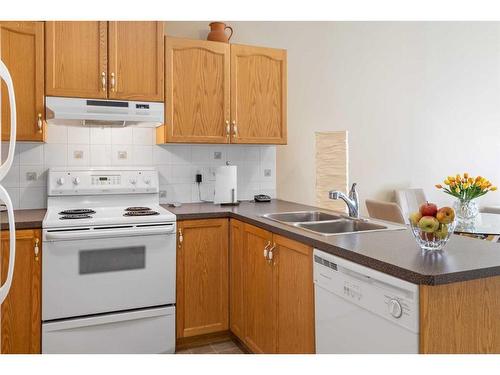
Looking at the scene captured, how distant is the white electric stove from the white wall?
4.92 ft

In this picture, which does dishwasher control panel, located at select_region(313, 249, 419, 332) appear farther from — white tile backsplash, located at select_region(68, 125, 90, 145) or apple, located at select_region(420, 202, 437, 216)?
white tile backsplash, located at select_region(68, 125, 90, 145)

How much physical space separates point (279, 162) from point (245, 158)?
0.38 metres

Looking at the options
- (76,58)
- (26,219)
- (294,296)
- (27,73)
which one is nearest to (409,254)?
(294,296)

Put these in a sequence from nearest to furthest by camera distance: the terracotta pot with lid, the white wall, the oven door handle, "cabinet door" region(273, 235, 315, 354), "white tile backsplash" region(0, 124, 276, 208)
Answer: "cabinet door" region(273, 235, 315, 354) < the oven door handle < "white tile backsplash" region(0, 124, 276, 208) < the terracotta pot with lid < the white wall

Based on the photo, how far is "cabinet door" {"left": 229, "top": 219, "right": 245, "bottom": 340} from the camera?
9.05 feet

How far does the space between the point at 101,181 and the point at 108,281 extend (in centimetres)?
84

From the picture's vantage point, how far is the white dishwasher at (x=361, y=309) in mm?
1397

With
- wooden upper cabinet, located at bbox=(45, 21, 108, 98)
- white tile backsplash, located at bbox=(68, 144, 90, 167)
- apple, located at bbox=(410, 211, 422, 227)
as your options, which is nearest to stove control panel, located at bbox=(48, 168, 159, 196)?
white tile backsplash, located at bbox=(68, 144, 90, 167)

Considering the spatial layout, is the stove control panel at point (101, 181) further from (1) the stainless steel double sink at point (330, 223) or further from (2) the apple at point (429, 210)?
(2) the apple at point (429, 210)

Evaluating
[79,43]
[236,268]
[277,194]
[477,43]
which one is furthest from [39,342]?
[477,43]

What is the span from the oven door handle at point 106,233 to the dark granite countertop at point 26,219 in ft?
0.31

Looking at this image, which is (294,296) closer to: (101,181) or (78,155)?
(101,181)

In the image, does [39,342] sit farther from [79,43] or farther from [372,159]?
[372,159]

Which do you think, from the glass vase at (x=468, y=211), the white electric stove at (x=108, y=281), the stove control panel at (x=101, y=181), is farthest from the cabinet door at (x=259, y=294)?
the glass vase at (x=468, y=211)
